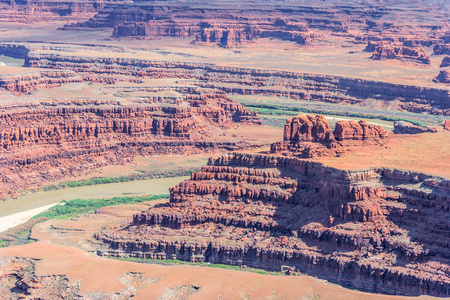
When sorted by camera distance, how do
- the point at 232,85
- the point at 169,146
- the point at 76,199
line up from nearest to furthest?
1. the point at 76,199
2. the point at 169,146
3. the point at 232,85

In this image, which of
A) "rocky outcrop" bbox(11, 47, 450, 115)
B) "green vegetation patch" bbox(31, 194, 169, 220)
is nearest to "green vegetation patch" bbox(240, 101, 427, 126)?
"rocky outcrop" bbox(11, 47, 450, 115)

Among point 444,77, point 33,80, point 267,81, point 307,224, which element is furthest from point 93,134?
point 444,77

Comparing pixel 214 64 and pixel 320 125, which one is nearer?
pixel 320 125

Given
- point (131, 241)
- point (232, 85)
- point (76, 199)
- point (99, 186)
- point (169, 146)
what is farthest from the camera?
point (232, 85)

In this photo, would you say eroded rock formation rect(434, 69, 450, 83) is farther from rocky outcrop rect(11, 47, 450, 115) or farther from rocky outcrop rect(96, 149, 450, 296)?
rocky outcrop rect(96, 149, 450, 296)

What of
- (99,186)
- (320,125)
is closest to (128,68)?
(99,186)

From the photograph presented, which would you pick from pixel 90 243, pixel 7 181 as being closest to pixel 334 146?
pixel 90 243

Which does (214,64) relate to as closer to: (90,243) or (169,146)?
(169,146)

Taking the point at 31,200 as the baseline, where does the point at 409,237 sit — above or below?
above
